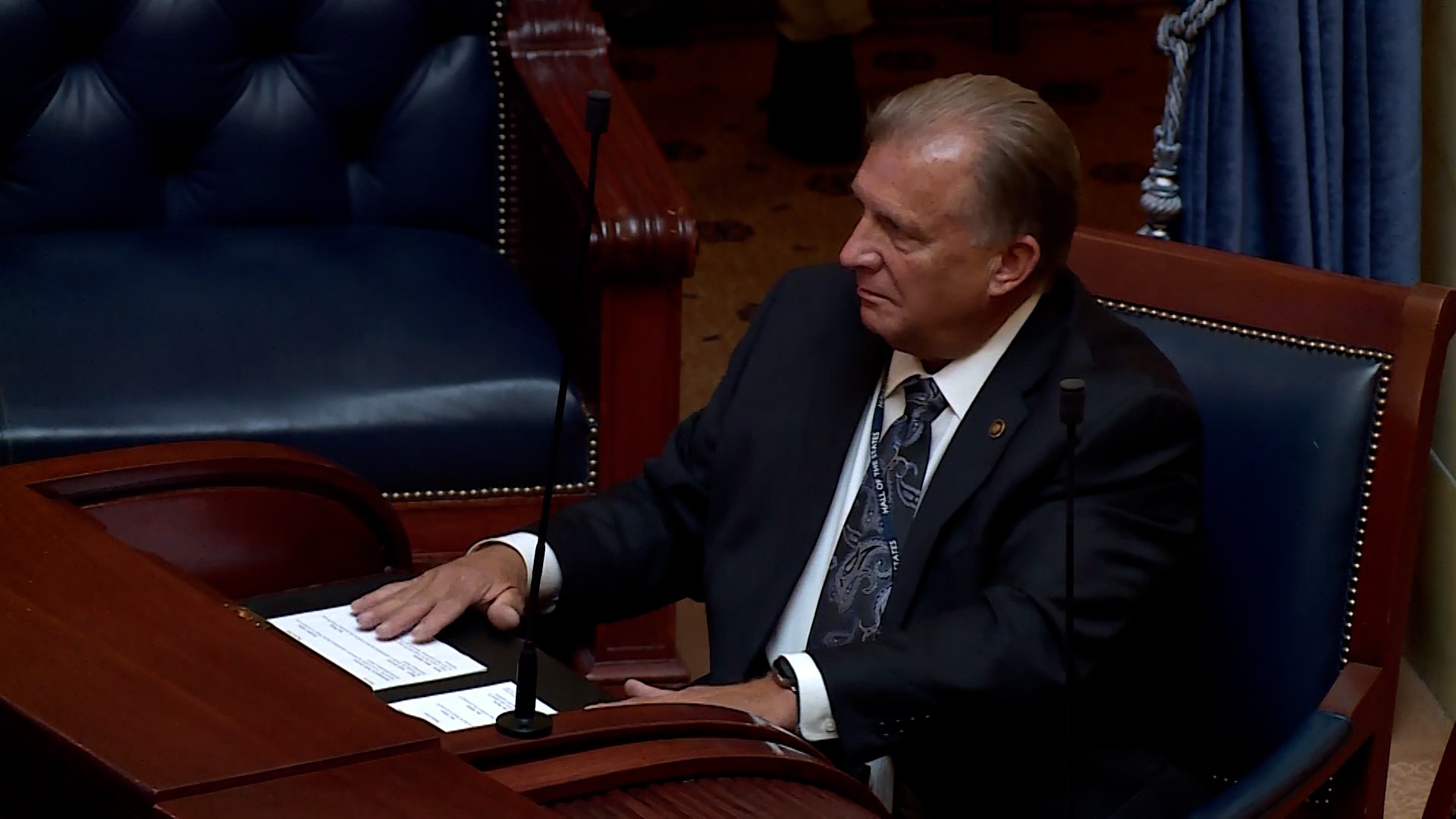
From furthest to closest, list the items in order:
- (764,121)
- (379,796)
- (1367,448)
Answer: (764,121) < (1367,448) < (379,796)

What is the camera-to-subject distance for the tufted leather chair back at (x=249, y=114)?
2.99m

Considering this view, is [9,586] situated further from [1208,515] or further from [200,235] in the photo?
[200,235]

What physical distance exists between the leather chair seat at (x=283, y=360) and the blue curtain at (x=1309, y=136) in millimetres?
903

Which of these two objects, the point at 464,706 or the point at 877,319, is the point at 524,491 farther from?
the point at 464,706

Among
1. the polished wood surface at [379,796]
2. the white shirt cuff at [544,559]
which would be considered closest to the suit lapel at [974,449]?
the white shirt cuff at [544,559]

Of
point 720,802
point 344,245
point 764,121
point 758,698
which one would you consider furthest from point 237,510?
point 764,121

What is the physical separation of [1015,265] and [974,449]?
0.59 feet

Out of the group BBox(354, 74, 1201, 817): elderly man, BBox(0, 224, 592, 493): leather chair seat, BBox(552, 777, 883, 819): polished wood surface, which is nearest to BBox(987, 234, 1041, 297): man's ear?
BBox(354, 74, 1201, 817): elderly man

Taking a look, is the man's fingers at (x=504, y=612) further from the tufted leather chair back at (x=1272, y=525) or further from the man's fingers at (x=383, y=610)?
the tufted leather chair back at (x=1272, y=525)

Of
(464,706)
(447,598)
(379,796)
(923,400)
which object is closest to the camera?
(379,796)

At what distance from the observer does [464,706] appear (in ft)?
4.81


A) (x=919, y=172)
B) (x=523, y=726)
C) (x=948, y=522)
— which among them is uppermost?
(x=919, y=172)

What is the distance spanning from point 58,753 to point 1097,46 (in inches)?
190

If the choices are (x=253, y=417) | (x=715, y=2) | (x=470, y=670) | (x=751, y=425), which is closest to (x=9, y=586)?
(x=470, y=670)
